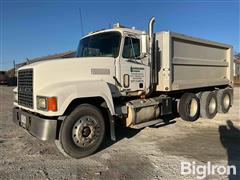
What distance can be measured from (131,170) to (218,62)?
25.0 feet

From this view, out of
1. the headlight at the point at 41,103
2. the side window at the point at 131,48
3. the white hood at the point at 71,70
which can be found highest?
the side window at the point at 131,48

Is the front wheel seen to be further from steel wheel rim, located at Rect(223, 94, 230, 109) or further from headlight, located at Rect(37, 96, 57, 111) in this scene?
steel wheel rim, located at Rect(223, 94, 230, 109)

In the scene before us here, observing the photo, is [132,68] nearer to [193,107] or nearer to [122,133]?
[122,133]

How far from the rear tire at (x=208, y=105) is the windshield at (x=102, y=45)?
4756 millimetres

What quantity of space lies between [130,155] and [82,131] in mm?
1176

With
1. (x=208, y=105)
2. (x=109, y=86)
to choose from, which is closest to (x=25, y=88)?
(x=109, y=86)

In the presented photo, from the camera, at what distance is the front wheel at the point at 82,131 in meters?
4.87

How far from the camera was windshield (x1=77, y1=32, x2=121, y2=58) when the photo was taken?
6164mm

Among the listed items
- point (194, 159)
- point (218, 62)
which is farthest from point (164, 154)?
point (218, 62)

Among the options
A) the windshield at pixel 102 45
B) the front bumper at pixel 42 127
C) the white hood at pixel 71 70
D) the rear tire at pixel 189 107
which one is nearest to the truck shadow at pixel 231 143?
the rear tire at pixel 189 107

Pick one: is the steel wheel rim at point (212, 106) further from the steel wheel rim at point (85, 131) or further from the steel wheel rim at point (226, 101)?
the steel wheel rim at point (85, 131)

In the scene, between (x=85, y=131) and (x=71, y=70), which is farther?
(x=71, y=70)

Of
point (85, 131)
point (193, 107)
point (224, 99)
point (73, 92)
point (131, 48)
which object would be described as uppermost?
point (131, 48)

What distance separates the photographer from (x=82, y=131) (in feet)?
16.7
